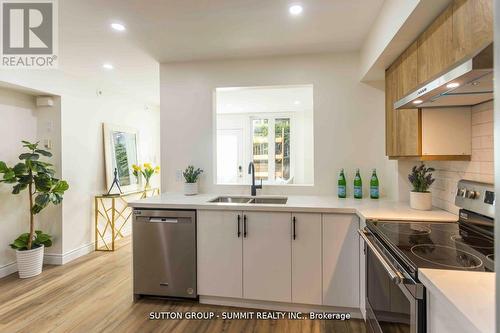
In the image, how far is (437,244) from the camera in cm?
136

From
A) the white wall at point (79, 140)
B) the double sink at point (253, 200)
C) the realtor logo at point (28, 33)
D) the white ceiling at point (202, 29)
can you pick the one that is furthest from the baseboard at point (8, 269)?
the double sink at point (253, 200)

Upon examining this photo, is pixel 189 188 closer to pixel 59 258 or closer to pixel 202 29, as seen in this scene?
pixel 202 29

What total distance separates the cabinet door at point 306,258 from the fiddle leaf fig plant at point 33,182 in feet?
9.03

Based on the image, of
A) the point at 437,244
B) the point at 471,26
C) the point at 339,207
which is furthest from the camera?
the point at 339,207

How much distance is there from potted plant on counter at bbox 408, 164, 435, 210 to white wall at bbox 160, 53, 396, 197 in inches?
15.7

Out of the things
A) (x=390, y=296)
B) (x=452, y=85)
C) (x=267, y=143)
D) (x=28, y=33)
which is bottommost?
(x=390, y=296)

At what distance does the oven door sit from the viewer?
42.6 inches

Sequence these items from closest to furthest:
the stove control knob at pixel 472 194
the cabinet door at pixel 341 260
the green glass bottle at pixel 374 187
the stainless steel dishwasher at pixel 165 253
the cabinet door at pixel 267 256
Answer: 1. the stove control knob at pixel 472 194
2. the cabinet door at pixel 341 260
3. the cabinet door at pixel 267 256
4. the stainless steel dishwasher at pixel 165 253
5. the green glass bottle at pixel 374 187

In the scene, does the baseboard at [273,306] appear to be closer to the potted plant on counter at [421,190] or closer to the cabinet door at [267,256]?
the cabinet door at [267,256]

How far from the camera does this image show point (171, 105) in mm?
3143

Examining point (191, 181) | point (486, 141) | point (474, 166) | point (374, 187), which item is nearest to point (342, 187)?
point (374, 187)

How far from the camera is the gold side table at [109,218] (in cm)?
389

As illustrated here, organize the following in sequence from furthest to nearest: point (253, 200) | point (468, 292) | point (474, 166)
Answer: point (253, 200) → point (474, 166) → point (468, 292)

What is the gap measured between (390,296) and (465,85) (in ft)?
3.47
